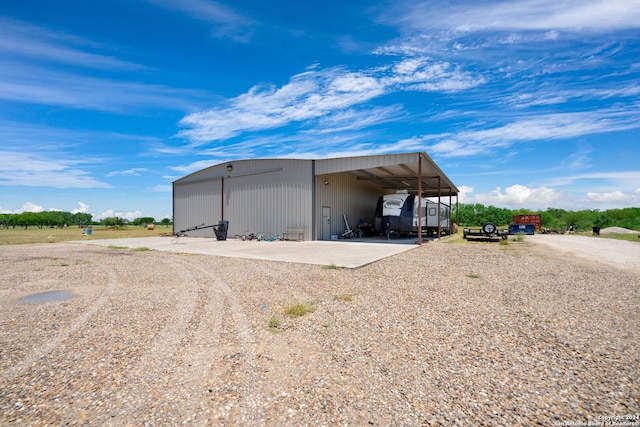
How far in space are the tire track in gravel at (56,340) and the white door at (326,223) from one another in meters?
14.6

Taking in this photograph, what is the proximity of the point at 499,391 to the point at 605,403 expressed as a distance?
0.80 metres

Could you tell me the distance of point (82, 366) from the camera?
347 centimetres

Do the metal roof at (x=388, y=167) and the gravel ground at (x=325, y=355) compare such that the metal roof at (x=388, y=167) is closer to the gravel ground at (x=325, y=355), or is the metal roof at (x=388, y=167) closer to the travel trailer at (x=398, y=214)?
the travel trailer at (x=398, y=214)

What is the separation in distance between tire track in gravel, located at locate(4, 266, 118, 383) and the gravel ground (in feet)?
0.08

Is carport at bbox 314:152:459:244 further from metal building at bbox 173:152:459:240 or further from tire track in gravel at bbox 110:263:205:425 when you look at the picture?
tire track in gravel at bbox 110:263:205:425

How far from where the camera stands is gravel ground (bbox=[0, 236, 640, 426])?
8.84ft

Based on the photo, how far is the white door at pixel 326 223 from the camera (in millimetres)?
20625

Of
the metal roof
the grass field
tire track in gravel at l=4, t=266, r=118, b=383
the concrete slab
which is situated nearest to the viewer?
tire track in gravel at l=4, t=266, r=118, b=383

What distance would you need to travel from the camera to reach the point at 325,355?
12.3ft

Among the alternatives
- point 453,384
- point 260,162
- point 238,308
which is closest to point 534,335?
point 453,384

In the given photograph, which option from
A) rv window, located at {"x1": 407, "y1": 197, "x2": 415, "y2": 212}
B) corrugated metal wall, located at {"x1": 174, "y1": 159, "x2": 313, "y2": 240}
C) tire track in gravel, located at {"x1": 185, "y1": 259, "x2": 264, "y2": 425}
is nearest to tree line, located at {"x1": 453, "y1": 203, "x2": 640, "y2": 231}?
rv window, located at {"x1": 407, "y1": 197, "x2": 415, "y2": 212}

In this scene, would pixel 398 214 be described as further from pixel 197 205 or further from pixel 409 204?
pixel 197 205

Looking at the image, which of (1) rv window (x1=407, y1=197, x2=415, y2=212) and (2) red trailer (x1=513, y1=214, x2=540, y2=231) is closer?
(1) rv window (x1=407, y1=197, x2=415, y2=212)

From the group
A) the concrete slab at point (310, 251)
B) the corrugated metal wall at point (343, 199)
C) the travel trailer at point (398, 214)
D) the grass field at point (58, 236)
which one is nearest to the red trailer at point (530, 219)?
the corrugated metal wall at point (343, 199)
